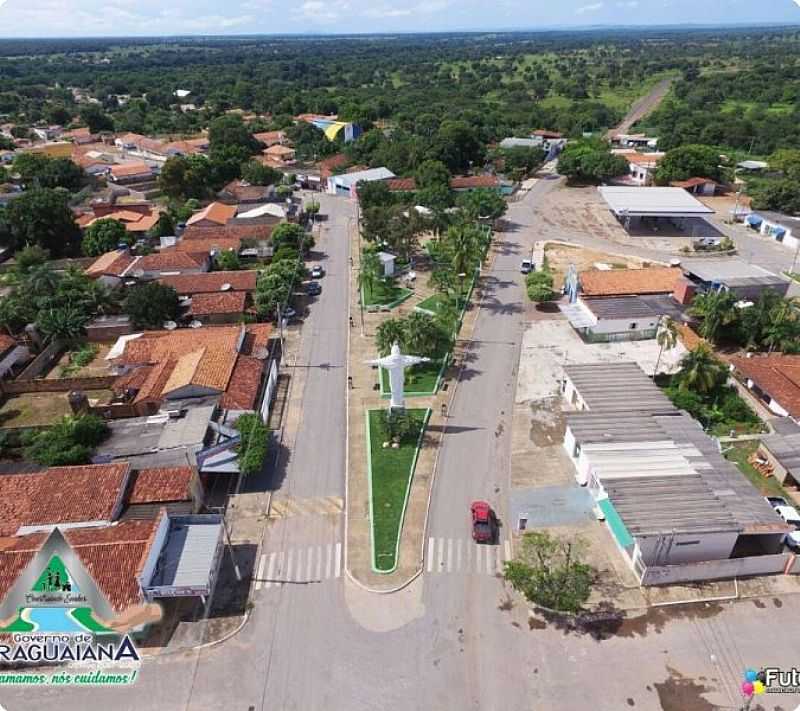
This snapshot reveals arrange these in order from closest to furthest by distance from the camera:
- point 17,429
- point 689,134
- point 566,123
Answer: point 17,429 → point 689,134 → point 566,123

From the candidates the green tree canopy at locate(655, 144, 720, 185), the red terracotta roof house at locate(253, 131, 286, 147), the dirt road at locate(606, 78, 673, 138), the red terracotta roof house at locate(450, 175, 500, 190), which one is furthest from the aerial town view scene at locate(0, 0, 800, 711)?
the dirt road at locate(606, 78, 673, 138)

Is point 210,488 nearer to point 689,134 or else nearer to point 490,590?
point 490,590

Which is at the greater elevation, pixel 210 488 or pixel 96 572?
pixel 96 572

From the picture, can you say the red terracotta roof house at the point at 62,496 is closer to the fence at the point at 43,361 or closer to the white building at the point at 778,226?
the fence at the point at 43,361

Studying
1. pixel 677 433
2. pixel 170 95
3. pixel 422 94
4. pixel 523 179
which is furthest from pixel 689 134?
pixel 170 95

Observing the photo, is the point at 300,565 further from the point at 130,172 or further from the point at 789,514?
the point at 130,172

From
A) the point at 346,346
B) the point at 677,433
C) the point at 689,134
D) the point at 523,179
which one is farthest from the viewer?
the point at 689,134
